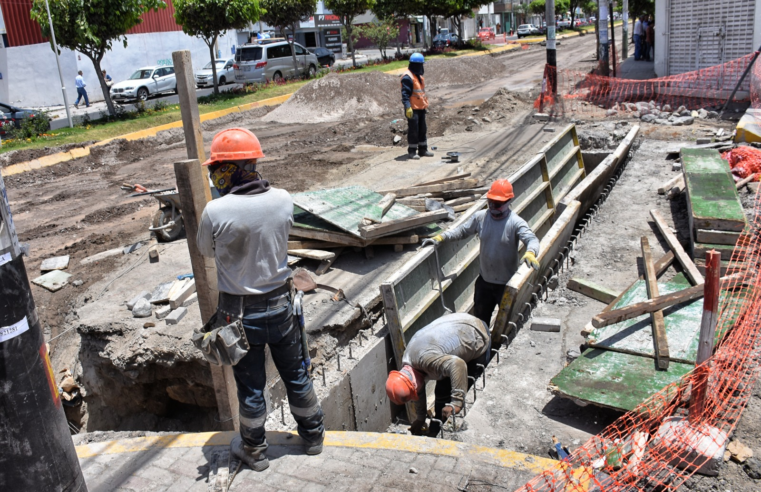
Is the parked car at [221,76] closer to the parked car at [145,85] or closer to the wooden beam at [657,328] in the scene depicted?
the parked car at [145,85]

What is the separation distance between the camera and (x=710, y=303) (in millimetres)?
3828

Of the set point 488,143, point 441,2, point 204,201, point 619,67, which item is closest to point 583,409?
point 204,201

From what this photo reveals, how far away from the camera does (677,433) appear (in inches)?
163

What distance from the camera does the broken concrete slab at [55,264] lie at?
30.7 ft

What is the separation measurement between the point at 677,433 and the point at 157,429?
5673 mm

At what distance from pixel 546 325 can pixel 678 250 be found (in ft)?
7.79

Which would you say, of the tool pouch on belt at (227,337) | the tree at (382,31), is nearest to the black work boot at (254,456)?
the tool pouch on belt at (227,337)

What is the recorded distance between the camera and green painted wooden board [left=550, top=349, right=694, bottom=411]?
4773mm

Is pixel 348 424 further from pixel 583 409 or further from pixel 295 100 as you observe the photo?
pixel 295 100

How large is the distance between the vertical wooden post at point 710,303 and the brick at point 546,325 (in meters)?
2.30

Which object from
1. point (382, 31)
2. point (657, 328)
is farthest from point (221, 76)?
point (657, 328)

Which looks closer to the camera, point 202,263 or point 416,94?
point 202,263

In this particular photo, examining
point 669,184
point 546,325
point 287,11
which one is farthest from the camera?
point 287,11

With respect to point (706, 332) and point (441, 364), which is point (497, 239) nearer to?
point (441, 364)
